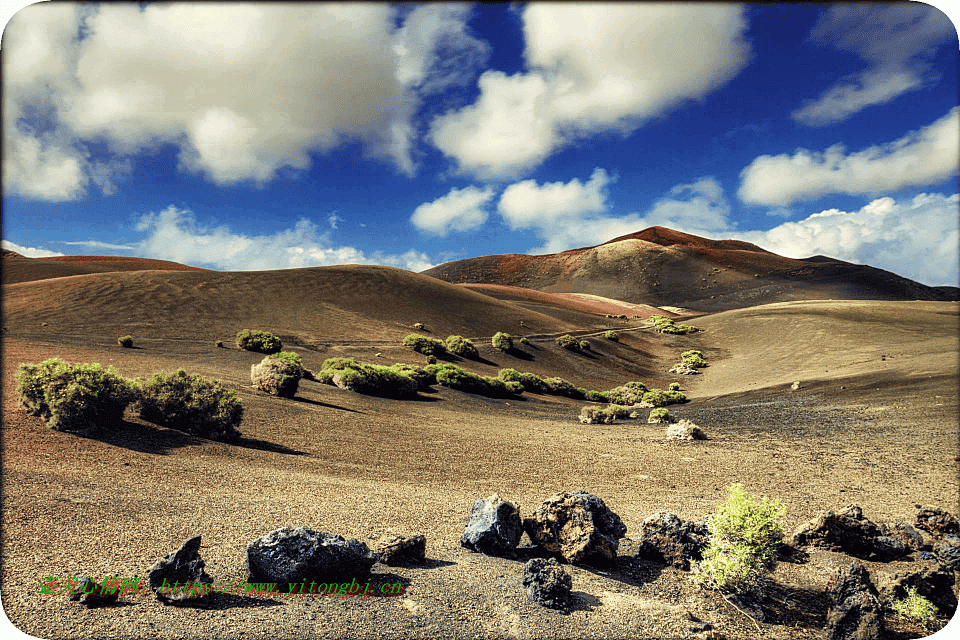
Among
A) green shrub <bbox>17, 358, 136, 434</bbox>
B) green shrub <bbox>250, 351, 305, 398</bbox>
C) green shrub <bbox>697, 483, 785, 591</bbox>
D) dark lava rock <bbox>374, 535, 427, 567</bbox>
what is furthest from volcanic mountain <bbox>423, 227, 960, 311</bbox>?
green shrub <bbox>697, 483, 785, 591</bbox>

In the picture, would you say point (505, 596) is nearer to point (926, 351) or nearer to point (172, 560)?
point (172, 560)

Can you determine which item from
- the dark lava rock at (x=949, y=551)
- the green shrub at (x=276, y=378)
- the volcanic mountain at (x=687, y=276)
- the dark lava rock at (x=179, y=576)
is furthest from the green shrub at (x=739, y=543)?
the volcanic mountain at (x=687, y=276)

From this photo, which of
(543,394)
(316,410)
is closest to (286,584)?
(316,410)

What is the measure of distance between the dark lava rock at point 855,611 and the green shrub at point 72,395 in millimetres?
13025

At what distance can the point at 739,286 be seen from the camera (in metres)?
112

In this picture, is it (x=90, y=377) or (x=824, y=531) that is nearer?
(x=824, y=531)

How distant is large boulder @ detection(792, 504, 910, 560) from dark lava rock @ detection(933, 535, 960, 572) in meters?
0.37

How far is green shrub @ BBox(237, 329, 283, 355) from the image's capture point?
2898 centimetres

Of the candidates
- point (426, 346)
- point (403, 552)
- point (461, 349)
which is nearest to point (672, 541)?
point (403, 552)

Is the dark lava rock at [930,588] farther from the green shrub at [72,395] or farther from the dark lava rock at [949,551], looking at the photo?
the green shrub at [72,395]

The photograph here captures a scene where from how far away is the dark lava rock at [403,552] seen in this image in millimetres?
5633

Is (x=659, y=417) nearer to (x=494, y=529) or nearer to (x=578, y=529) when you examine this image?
(x=578, y=529)

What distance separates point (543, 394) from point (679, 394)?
7.98 m

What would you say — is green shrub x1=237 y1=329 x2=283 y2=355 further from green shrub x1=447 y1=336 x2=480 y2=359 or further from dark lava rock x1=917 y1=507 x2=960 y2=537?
dark lava rock x1=917 y1=507 x2=960 y2=537
